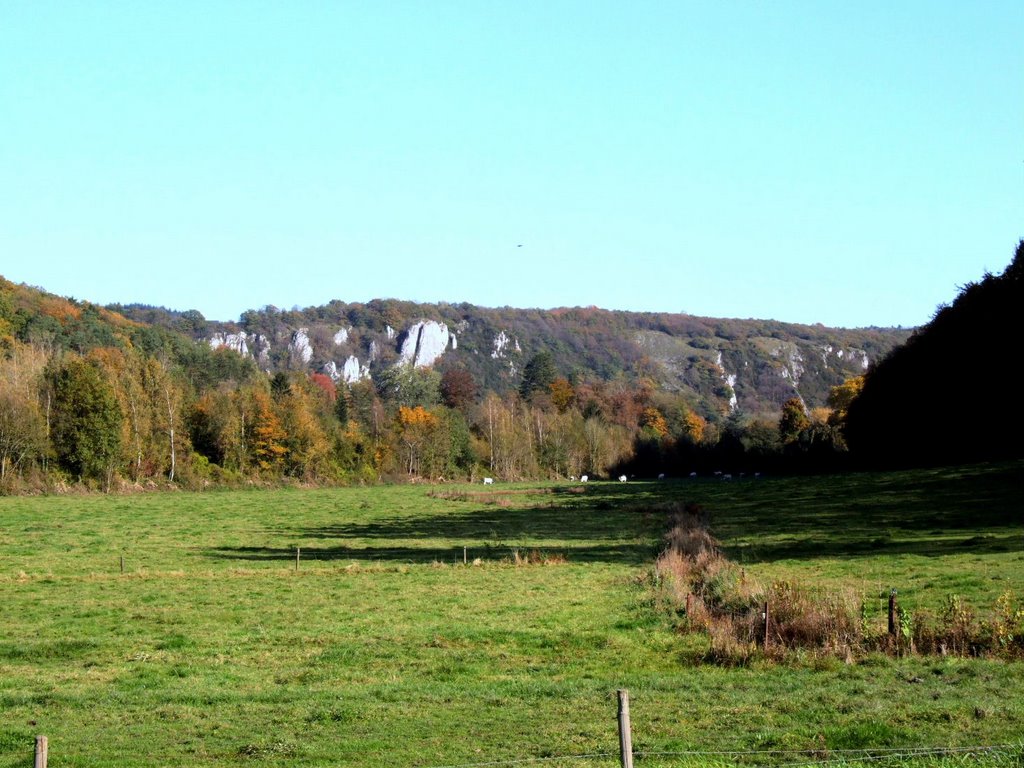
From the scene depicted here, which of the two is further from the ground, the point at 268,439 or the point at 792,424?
the point at 792,424

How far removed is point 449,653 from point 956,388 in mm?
65468

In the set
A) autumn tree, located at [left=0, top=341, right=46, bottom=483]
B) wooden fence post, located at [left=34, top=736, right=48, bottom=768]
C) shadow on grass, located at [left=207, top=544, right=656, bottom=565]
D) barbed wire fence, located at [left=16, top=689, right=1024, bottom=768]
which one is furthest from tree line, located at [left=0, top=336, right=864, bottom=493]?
wooden fence post, located at [left=34, top=736, right=48, bottom=768]

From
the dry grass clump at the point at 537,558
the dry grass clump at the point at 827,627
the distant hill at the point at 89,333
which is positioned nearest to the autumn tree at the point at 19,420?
the distant hill at the point at 89,333

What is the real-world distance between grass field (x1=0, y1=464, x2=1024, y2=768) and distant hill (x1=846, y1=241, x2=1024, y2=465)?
79.6 ft

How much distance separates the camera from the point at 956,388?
7694 centimetres

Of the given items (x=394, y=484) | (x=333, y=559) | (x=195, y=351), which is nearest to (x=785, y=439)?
(x=394, y=484)

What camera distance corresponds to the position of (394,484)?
11681cm

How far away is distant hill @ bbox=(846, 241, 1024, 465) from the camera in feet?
234

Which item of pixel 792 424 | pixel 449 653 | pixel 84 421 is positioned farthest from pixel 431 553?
pixel 792 424

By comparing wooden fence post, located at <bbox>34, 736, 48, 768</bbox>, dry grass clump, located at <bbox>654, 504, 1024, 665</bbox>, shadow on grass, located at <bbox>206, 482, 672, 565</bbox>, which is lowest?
shadow on grass, located at <bbox>206, 482, 672, 565</bbox>

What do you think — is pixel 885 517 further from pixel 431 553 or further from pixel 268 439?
pixel 268 439

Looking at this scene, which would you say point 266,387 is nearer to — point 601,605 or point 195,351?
point 195,351

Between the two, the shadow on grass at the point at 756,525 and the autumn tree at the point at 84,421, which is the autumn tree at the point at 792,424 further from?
the autumn tree at the point at 84,421

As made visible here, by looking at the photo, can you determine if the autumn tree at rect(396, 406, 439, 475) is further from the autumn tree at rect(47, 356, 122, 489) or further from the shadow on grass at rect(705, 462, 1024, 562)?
the shadow on grass at rect(705, 462, 1024, 562)
